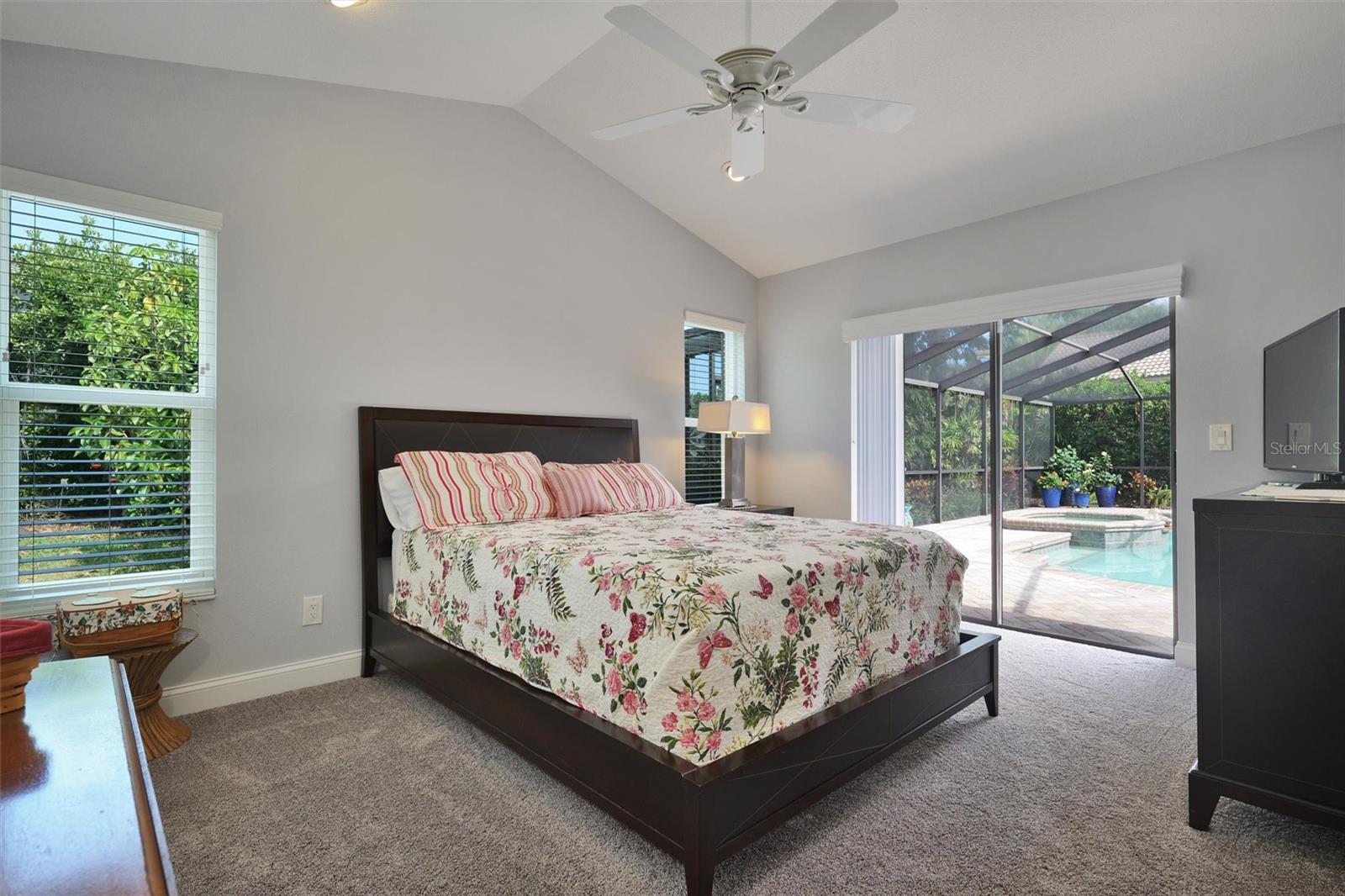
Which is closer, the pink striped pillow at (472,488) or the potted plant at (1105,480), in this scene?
the pink striped pillow at (472,488)

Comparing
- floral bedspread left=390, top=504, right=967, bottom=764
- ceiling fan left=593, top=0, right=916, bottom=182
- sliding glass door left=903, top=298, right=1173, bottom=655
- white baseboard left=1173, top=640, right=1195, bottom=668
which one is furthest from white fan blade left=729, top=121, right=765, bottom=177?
white baseboard left=1173, top=640, right=1195, bottom=668

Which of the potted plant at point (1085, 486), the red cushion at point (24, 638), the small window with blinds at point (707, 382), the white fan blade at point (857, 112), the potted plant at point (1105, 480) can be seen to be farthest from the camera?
the small window with blinds at point (707, 382)

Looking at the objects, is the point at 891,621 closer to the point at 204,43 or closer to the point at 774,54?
the point at 774,54

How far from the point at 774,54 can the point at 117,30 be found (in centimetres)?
246

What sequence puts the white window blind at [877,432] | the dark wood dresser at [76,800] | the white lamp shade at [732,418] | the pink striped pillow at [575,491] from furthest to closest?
the white window blind at [877,432], the white lamp shade at [732,418], the pink striped pillow at [575,491], the dark wood dresser at [76,800]

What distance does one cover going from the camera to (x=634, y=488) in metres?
3.68

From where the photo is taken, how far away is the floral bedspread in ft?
5.57

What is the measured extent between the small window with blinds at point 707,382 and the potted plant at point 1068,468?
225 cm

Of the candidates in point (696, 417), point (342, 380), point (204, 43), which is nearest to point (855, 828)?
point (342, 380)

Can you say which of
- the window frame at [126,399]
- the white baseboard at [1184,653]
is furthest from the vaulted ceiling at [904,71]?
the white baseboard at [1184,653]

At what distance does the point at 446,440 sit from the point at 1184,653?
3.95 meters

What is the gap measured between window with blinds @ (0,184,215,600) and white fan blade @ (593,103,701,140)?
1821 millimetres

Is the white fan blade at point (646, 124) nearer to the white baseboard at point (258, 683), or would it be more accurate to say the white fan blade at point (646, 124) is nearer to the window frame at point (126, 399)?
the window frame at point (126, 399)

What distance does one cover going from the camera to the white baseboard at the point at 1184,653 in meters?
3.30
